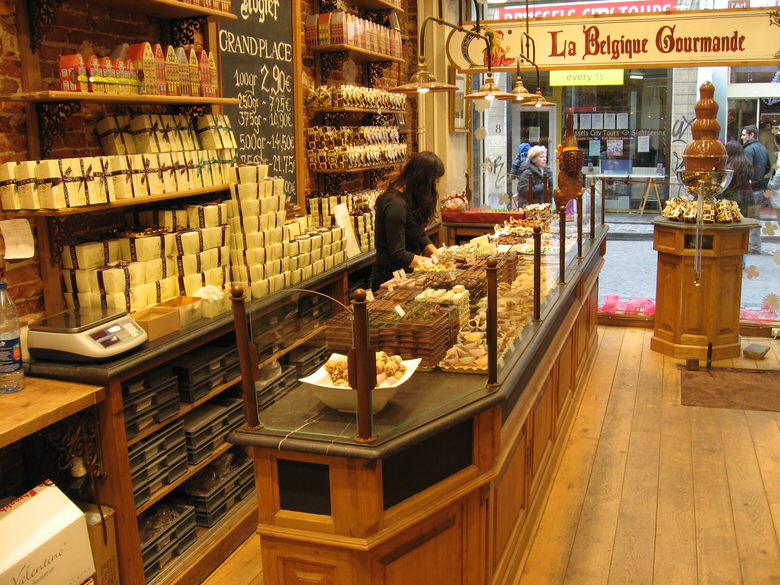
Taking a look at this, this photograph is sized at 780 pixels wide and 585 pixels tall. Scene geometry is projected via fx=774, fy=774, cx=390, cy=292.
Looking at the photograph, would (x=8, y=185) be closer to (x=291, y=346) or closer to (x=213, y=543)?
(x=291, y=346)

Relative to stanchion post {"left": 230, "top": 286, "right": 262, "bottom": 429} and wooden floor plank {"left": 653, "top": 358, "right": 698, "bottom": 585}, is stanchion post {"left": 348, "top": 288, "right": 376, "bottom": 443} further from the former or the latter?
wooden floor plank {"left": 653, "top": 358, "right": 698, "bottom": 585}

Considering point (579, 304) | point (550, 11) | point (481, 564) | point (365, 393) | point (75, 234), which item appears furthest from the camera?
point (550, 11)

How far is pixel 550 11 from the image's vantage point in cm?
795

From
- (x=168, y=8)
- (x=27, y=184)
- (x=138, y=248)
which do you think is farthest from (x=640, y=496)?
(x=168, y=8)

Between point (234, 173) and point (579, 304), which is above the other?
point (234, 173)

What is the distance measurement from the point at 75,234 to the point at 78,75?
2.42ft

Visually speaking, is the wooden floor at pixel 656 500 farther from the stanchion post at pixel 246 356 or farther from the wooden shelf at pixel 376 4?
the wooden shelf at pixel 376 4

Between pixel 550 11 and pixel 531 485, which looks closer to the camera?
pixel 531 485

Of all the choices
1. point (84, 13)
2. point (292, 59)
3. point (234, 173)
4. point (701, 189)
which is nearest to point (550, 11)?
point (701, 189)

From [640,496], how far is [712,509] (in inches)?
14.4

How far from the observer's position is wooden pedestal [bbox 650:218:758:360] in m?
6.41

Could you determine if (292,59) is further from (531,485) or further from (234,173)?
(531,485)

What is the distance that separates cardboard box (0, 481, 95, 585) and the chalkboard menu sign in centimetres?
266

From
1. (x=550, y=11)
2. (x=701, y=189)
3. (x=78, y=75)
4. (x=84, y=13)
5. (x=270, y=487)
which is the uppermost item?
(x=550, y=11)
